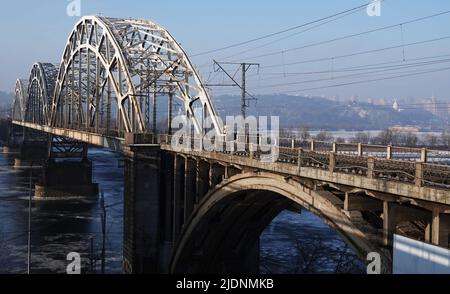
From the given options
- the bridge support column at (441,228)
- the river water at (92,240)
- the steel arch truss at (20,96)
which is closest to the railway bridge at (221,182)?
the bridge support column at (441,228)

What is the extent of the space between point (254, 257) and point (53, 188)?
46490 millimetres

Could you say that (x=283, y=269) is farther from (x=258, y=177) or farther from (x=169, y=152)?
(x=258, y=177)

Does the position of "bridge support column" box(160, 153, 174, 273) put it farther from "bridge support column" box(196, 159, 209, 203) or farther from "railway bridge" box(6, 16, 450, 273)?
"bridge support column" box(196, 159, 209, 203)

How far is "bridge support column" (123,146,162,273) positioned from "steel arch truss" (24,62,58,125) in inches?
2391

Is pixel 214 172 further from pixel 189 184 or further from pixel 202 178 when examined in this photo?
pixel 189 184

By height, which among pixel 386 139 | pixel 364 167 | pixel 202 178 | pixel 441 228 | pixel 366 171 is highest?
pixel 364 167

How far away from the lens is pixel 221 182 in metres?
28.8

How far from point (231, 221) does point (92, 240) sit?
1137 cm

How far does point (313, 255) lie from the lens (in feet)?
131

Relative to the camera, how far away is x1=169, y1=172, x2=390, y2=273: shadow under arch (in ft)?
82.5

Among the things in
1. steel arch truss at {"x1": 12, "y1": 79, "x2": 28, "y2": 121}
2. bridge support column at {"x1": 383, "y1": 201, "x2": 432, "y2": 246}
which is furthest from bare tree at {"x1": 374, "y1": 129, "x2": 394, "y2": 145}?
steel arch truss at {"x1": 12, "y1": 79, "x2": 28, "y2": 121}

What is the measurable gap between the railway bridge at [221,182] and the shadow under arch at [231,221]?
0.07m

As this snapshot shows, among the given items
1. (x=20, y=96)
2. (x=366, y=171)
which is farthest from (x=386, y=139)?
(x=20, y=96)

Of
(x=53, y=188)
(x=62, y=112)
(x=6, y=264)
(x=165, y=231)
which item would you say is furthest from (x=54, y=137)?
(x=165, y=231)
